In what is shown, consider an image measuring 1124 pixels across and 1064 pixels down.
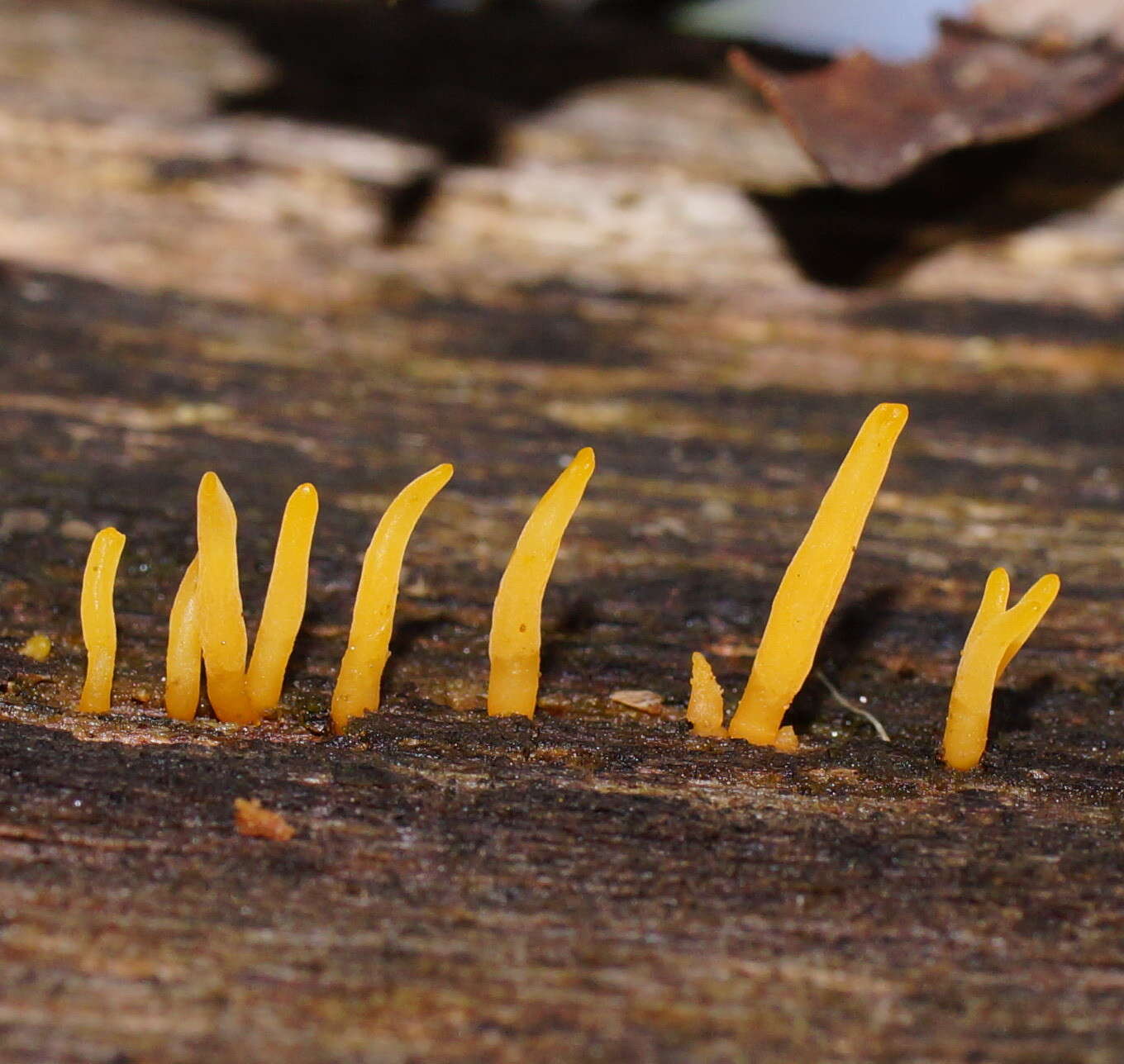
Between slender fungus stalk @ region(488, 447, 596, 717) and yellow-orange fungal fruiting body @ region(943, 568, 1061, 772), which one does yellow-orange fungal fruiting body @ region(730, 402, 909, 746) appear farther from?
slender fungus stalk @ region(488, 447, 596, 717)

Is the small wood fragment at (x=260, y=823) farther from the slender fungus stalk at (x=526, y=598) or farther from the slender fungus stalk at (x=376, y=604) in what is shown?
the slender fungus stalk at (x=526, y=598)

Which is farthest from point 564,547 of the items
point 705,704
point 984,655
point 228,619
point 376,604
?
point 984,655

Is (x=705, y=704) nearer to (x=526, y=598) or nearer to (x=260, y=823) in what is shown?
(x=526, y=598)

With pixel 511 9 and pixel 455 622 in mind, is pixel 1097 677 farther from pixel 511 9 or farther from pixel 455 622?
pixel 511 9

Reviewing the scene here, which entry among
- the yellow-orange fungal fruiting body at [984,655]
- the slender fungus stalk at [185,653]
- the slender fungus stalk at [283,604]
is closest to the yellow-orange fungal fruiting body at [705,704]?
the yellow-orange fungal fruiting body at [984,655]

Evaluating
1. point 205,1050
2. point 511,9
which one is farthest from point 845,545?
point 511,9
